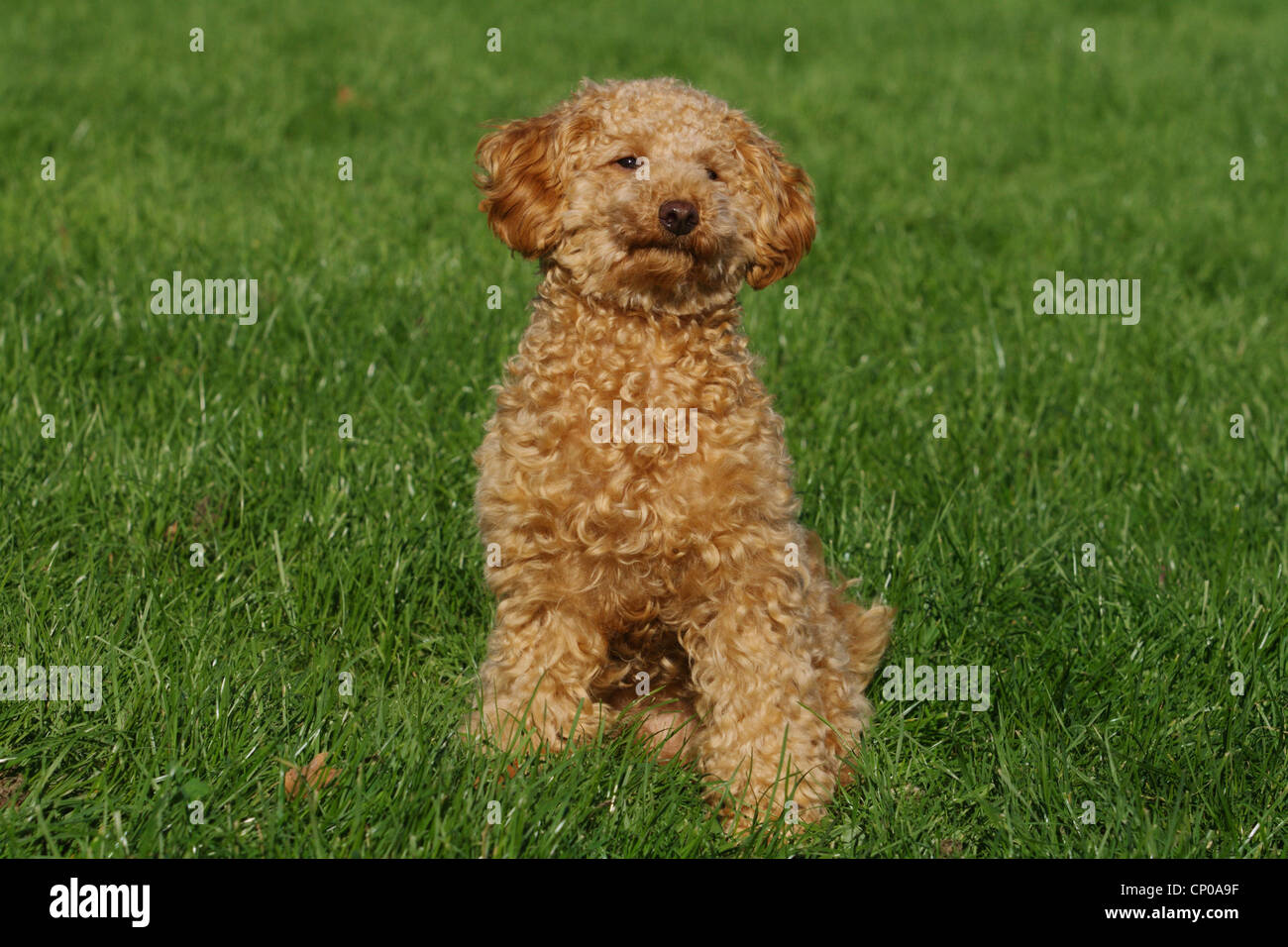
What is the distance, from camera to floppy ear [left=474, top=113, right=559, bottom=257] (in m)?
3.40

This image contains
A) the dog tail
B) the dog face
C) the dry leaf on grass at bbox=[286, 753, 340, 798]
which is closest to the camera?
the dry leaf on grass at bbox=[286, 753, 340, 798]

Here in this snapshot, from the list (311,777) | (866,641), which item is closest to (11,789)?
(311,777)

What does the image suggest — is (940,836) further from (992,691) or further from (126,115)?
(126,115)

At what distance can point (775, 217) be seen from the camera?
3529 mm

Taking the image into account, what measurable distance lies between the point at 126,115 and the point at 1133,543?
742cm

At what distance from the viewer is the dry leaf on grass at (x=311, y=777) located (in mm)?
3100

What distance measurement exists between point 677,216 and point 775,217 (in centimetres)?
47

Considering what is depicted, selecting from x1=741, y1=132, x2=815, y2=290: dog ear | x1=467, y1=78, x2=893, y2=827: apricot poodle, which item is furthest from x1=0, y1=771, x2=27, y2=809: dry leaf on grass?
x1=741, y1=132, x2=815, y2=290: dog ear

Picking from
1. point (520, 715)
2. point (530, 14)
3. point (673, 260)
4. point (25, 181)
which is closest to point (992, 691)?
point (520, 715)

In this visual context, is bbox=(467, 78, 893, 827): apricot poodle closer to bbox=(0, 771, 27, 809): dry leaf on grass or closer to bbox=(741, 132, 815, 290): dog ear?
bbox=(741, 132, 815, 290): dog ear

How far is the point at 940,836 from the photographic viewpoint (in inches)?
132

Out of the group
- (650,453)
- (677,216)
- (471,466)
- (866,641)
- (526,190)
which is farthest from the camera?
(471,466)

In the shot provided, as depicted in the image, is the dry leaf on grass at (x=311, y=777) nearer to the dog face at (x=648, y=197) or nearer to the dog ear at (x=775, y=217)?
the dog face at (x=648, y=197)

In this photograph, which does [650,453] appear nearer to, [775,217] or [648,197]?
[648,197]
